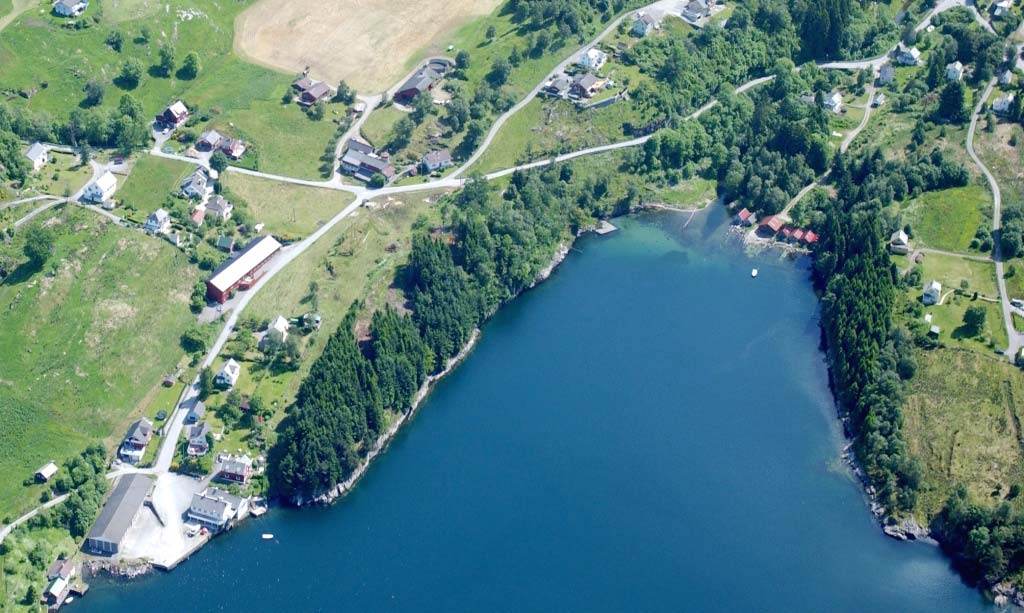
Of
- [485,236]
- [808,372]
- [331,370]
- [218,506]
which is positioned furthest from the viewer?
[485,236]

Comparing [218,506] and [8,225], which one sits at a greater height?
[8,225]

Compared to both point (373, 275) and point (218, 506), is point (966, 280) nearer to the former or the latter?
point (373, 275)

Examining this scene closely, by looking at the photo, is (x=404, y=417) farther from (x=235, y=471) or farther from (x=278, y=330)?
(x=235, y=471)

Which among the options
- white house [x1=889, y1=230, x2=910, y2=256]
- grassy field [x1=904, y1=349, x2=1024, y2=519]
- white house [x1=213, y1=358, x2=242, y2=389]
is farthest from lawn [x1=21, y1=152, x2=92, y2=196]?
grassy field [x1=904, y1=349, x2=1024, y2=519]

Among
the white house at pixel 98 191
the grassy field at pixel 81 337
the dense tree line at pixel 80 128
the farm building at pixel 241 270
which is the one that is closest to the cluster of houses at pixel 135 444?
the grassy field at pixel 81 337

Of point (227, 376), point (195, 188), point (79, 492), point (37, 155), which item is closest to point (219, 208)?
point (195, 188)

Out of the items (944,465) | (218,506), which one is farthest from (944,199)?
(218,506)

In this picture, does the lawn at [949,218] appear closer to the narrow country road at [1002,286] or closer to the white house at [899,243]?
the narrow country road at [1002,286]

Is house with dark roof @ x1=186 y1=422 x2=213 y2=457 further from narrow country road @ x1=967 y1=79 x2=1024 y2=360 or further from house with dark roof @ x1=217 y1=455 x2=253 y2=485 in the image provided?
narrow country road @ x1=967 y1=79 x2=1024 y2=360
